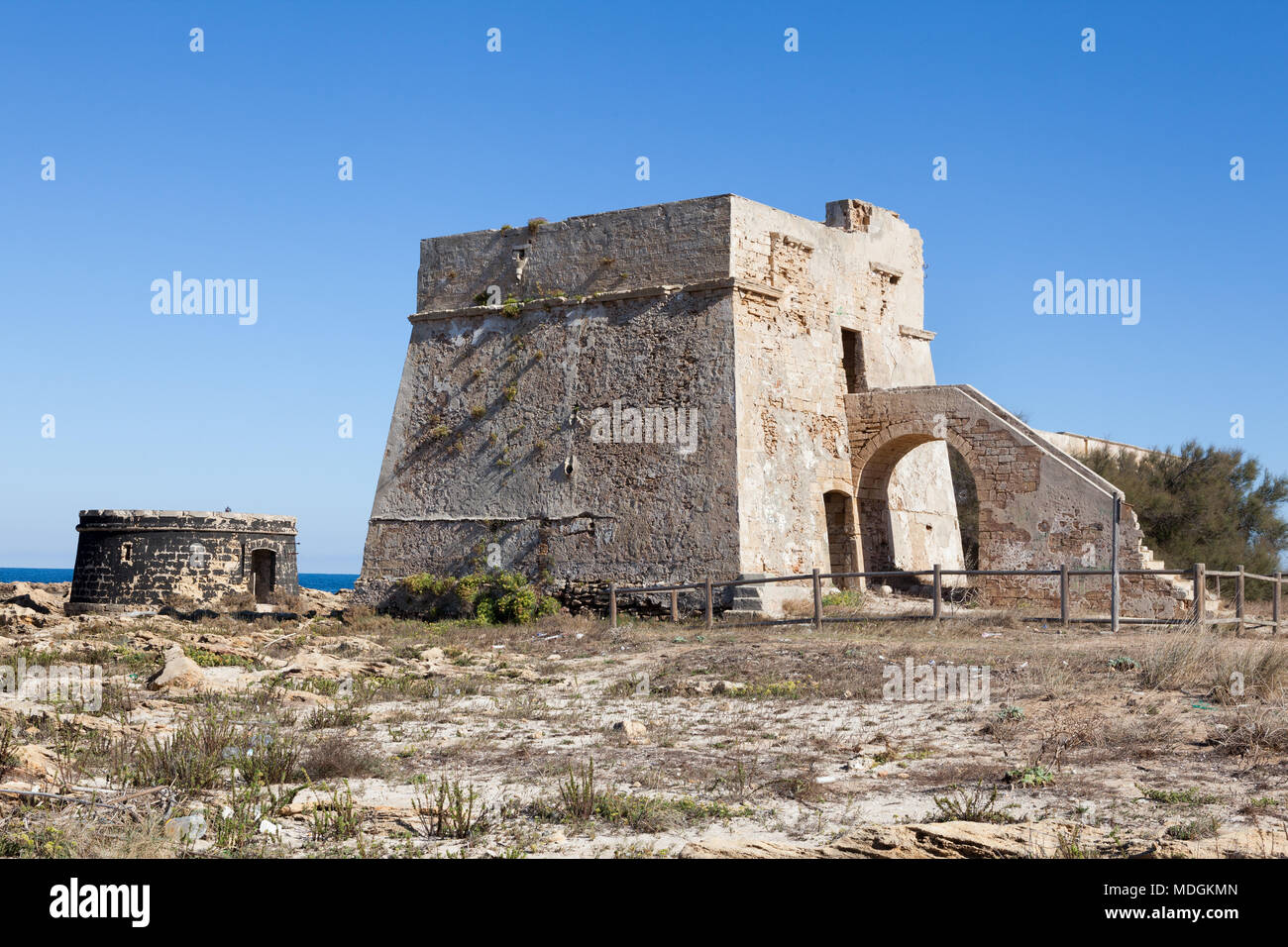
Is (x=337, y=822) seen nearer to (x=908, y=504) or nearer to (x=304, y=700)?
(x=304, y=700)

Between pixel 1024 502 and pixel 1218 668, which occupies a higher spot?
pixel 1024 502

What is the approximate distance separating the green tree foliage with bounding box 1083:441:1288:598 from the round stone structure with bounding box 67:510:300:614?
849 inches

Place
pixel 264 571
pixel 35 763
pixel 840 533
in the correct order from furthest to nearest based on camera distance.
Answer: pixel 264 571
pixel 840 533
pixel 35 763

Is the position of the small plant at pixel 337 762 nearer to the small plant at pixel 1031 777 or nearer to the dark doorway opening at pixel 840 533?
the small plant at pixel 1031 777

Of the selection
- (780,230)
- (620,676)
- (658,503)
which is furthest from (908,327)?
(620,676)

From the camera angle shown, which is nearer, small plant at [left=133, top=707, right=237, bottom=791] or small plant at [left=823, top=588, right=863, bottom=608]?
small plant at [left=133, top=707, right=237, bottom=791]

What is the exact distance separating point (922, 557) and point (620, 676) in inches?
447

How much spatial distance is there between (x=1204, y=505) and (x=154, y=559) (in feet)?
84.0

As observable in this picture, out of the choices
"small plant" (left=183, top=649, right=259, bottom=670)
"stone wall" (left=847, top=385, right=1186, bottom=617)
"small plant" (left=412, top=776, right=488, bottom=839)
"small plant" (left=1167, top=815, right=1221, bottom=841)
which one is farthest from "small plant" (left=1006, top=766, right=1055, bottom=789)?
"stone wall" (left=847, top=385, right=1186, bottom=617)

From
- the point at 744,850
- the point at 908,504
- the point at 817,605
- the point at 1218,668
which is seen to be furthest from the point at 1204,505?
the point at 744,850

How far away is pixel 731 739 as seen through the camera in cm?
937

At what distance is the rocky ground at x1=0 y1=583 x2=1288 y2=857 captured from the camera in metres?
6.30

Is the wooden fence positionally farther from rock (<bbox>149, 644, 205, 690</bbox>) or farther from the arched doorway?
rock (<bbox>149, 644, 205, 690</bbox>)

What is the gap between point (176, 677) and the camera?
40.7 feet
